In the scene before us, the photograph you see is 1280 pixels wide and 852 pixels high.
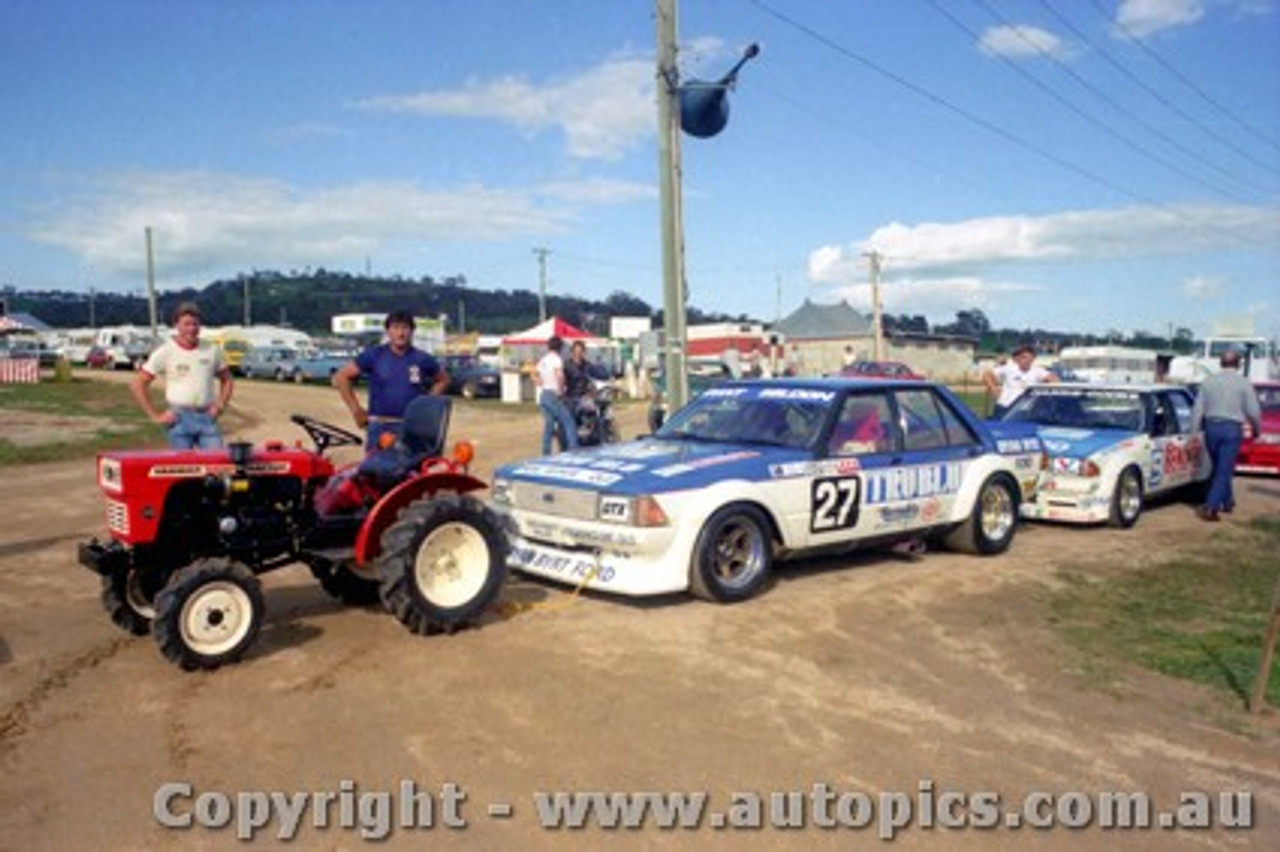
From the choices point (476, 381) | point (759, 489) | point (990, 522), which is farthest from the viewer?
point (476, 381)

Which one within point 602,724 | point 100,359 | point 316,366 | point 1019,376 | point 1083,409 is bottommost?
point 602,724

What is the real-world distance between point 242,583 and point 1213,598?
6393 millimetres

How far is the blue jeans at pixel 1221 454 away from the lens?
10.7 m

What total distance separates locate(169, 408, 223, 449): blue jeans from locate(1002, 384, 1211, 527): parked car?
7.03m

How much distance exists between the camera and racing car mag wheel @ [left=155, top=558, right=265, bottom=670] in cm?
510

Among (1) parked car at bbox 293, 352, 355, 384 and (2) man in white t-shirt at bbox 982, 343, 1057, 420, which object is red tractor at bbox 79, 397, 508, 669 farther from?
(1) parked car at bbox 293, 352, 355, 384

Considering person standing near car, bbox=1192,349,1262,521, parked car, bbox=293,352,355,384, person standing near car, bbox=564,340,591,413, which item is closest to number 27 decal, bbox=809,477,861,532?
person standing near car, bbox=1192,349,1262,521

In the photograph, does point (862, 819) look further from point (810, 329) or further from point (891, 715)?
point (810, 329)

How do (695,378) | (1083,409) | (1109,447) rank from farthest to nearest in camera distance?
1. (695,378)
2. (1083,409)
3. (1109,447)

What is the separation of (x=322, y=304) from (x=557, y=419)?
12043 cm

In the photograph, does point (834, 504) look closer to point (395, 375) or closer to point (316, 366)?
point (395, 375)

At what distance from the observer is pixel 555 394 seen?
43.6 ft

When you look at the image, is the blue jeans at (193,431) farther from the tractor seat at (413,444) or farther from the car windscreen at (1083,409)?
the car windscreen at (1083,409)

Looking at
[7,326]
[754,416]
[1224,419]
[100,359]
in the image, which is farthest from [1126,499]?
[100,359]
